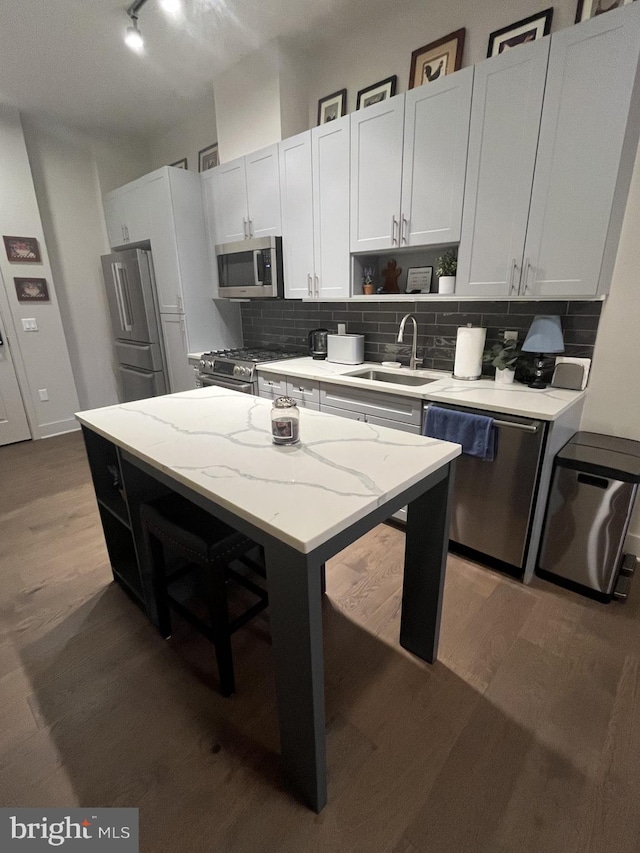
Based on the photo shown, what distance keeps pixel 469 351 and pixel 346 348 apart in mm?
907

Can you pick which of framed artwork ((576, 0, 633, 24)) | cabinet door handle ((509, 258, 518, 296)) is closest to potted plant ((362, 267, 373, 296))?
cabinet door handle ((509, 258, 518, 296))

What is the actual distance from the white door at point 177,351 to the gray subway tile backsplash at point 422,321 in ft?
2.22

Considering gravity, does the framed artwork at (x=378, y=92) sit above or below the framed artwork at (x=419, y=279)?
above

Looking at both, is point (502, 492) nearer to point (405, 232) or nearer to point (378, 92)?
point (405, 232)

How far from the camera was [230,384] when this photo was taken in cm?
313

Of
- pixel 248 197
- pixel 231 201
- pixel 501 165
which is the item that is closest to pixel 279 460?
pixel 501 165

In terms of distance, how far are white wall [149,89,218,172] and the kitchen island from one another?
124 inches

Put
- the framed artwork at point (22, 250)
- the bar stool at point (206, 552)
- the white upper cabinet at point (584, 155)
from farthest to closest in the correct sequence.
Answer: the framed artwork at point (22, 250)
the white upper cabinet at point (584, 155)
the bar stool at point (206, 552)

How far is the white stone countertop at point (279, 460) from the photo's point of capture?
926mm

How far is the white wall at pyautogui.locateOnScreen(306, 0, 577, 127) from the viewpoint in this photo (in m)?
2.02

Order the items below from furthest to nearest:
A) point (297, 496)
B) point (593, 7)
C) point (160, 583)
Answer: point (593, 7), point (160, 583), point (297, 496)

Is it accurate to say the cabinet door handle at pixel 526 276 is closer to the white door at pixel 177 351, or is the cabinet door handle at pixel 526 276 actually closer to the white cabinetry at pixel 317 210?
the white cabinetry at pixel 317 210

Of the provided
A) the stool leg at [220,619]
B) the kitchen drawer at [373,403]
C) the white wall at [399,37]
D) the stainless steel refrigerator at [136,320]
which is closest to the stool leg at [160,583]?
the stool leg at [220,619]

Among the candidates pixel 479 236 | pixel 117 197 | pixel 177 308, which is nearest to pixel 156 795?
pixel 479 236
